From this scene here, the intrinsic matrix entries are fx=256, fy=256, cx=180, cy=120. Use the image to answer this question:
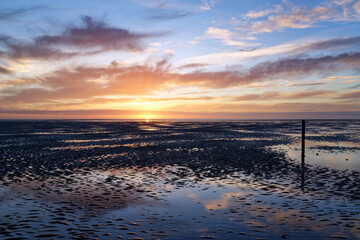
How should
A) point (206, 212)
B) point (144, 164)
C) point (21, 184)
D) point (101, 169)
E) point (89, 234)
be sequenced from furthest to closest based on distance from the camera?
point (144, 164) < point (101, 169) < point (21, 184) < point (206, 212) < point (89, 234)

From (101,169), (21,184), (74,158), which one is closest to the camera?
(21,184)

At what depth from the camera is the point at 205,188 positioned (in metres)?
14.1

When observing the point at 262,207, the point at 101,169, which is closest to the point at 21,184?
the point at 101,169

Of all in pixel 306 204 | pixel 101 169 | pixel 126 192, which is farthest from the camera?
pixel 101 169

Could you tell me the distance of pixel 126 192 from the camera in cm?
1329

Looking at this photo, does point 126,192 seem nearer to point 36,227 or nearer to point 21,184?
point 36,227

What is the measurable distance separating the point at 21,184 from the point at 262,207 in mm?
13268

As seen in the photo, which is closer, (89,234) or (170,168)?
(89,234)

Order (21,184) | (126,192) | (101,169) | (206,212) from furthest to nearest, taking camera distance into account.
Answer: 1. (101,169)
2. (21,184)
3. (126,192)
4. (206,212)

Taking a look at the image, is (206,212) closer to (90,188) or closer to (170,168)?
(90,188)

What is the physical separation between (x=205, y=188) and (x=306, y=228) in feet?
20.1

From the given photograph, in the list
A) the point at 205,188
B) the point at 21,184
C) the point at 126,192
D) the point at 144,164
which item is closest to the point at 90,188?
the point at 126,192

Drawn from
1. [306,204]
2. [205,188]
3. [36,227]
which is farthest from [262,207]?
[36,227]

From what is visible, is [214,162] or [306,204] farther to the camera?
[214,162]
